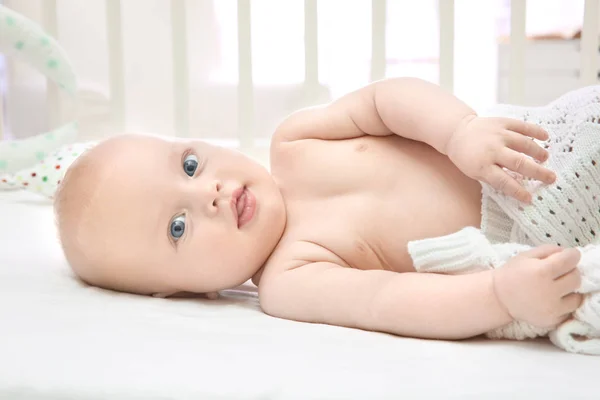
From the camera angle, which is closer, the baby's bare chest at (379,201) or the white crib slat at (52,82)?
the baby's bare chest at (379,201)

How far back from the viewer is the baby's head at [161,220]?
2.81 ft

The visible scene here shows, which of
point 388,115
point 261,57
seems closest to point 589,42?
point 388,115

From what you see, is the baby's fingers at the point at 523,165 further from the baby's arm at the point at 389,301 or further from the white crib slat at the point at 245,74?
the white crib slat at the point at 245,74

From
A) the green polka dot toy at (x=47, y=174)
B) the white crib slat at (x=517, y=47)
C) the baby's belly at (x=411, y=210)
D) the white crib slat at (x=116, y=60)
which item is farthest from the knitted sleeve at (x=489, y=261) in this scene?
the white crib slat at (x=116, y=60)

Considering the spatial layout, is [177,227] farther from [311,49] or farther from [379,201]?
[311,49]

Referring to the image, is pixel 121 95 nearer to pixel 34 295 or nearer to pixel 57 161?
pixel 57 161

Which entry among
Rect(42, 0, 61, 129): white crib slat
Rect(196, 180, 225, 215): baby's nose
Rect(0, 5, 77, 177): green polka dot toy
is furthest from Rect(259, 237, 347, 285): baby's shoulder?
Rect(42, 0, 61, 129): white crib slat

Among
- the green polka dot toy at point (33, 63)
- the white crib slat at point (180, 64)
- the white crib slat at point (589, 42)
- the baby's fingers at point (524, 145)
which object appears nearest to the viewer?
the baby's fingers at point (524, 145)

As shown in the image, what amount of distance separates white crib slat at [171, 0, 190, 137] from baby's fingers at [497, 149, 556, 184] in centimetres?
94

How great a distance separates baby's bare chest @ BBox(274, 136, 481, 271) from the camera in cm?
88

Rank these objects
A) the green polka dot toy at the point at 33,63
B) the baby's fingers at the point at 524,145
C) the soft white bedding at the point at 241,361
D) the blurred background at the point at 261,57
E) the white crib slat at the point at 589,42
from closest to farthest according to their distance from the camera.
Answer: the soft white bedding at the point at 241,361 → the baby's fingers at the point at 524,145 → the green polka dot toy at the point at 33,63 → the white crib slat at the point at 589,42 → the blurred background at the point at 261,57

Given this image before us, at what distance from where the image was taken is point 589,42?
1413 millimetres

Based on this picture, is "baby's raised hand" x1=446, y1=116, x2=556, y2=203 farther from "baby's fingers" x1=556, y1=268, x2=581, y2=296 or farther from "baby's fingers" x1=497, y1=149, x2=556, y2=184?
"baby's fingers" x1=556, y1=268, x2=581, y2=296

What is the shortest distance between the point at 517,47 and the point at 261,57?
1.42 m
